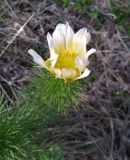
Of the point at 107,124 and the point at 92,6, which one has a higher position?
the point at 92,6

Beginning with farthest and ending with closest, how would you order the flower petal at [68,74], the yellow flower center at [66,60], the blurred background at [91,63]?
the blurred background at [91,63]
the yellow flower center at [66,60]
the flower petal at [68,74]

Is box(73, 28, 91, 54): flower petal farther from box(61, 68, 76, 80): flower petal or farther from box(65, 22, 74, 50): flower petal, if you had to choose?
box(61, 68, 76, 80): flower petal

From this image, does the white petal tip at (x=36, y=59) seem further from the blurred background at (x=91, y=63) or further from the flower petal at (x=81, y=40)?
the blurred background at (x=91, y=63)

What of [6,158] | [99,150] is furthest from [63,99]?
[99,150]

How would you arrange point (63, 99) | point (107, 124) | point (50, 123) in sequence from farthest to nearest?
point (107, 124) < point (50, 123) < point (63, 99)

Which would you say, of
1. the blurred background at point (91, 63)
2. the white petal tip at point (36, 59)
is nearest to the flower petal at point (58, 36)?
the white petal tip at point (36, 59)

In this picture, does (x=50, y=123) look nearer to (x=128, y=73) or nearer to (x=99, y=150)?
(x=99, y=150)

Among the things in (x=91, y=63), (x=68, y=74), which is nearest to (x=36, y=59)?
(x=68, y=74)
